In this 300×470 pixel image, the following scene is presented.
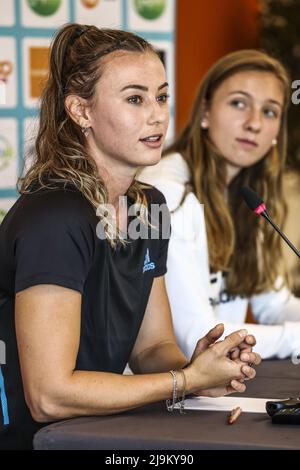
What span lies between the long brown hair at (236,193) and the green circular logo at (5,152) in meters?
0.67

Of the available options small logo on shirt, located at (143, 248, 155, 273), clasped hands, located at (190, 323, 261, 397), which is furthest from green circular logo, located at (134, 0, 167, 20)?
clasped hands, located at (190, 323, 261, 397)

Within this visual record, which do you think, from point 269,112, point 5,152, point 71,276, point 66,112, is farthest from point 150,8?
point 71,276

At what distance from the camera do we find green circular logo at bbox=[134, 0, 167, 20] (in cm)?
307

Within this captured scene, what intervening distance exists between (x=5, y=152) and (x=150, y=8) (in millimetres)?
752

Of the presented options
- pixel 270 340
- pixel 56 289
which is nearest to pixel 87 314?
pixel 56 289

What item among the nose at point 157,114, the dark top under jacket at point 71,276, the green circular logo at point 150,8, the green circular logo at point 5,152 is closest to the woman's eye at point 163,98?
the nose at point 157,114

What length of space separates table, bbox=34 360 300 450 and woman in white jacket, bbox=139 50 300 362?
81cm

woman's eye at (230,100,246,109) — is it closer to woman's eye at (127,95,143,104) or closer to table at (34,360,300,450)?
woman's eye at (127,95,143,104)

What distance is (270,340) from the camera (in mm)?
2023

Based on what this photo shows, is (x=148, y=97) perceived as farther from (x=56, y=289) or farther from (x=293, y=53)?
(x=293, y=53)

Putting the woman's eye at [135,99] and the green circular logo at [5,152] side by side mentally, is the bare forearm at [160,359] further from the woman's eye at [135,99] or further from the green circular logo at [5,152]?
the green circular logo at [5,152]

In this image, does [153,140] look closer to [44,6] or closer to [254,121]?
[254,121]

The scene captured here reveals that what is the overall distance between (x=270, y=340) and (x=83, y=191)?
2.26 feet

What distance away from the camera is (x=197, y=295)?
2084 mm
